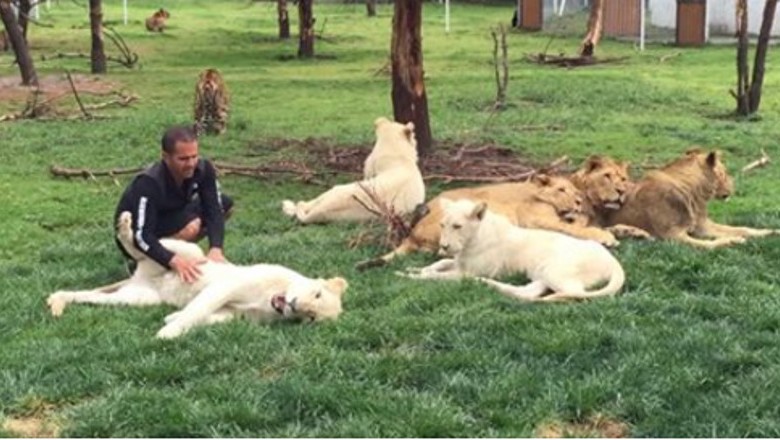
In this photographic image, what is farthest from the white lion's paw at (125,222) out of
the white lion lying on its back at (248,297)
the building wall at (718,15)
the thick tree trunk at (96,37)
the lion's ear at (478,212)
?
the building wall at (718,15)

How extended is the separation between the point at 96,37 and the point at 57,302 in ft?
62.0

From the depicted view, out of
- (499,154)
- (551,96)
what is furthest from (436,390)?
(551,96)

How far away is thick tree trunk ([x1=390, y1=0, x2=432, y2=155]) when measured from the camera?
558 inches

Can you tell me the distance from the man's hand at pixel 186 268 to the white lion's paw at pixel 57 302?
74 centimetres

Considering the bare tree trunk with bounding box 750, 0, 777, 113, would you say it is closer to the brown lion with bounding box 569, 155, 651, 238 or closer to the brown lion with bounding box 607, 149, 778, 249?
the brown lion with bounding box 607, 149, 778, 249

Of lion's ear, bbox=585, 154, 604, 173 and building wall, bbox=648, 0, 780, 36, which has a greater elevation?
building wall, bbox=648, 0, 780, 36

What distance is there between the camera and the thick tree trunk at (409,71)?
46.5ft

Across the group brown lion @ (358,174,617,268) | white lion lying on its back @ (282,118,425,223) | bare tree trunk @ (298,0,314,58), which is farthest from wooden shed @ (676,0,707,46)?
brown lion @ (358,174,617,268)

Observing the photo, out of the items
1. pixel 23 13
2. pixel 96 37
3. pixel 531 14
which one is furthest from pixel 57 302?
pixel 531 14

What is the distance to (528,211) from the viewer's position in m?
9.10

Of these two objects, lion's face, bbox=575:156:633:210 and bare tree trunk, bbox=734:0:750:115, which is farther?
bare tree trunk, bbox=734:0:750:115

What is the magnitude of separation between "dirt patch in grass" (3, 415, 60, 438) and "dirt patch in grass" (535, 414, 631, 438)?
6.84 feet

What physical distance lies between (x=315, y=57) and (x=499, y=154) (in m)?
17.2

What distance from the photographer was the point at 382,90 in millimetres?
22969
